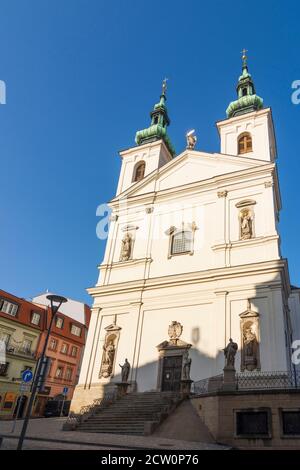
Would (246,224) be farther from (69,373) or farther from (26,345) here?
(69,373)

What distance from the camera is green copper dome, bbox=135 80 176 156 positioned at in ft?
105

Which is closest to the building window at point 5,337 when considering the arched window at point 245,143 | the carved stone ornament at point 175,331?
the carved stone ornament at point 175,331

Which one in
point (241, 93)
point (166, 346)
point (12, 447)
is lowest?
point (12, 447)

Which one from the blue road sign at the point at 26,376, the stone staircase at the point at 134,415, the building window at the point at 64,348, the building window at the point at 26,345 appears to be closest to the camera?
the blue road sign at the point at 26,376

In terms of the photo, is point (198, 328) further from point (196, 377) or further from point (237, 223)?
point (237, 223)

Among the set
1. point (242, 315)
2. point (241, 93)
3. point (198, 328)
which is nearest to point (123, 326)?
point (198, 328)

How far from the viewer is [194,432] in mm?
12734

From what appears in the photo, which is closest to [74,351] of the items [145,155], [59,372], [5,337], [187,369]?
[59,372]

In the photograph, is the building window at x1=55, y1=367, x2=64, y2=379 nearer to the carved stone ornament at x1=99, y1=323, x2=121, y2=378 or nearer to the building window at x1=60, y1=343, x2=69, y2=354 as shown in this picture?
the building window at x1=60, y1=343, x2=69, y2=354

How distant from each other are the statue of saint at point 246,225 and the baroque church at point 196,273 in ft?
0.22

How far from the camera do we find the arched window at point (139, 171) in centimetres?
2972

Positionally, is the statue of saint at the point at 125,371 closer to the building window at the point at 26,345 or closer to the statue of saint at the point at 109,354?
the statue of saint at the point at 109,354

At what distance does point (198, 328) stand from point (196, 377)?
248 cm
